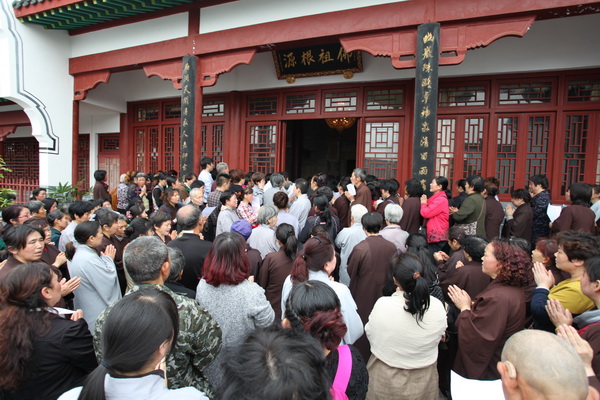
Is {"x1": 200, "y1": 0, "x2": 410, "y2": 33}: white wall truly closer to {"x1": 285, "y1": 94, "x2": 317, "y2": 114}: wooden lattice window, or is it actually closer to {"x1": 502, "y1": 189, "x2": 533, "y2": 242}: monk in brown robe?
{"x1": 285, "y1": 94, "x2": 317, "y2": 114}: wooden lattice window

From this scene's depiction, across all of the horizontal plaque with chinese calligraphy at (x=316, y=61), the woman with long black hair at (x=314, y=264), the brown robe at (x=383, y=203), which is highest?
the horizontal plaque with chinese calligraphy at (x=316, y=61)

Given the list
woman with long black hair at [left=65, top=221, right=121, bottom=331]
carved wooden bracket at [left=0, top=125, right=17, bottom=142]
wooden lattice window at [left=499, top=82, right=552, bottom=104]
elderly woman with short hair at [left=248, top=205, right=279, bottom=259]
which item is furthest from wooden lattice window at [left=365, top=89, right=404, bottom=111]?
carved wooden bracket at [left=0, top=125, right=17, bottom=142]

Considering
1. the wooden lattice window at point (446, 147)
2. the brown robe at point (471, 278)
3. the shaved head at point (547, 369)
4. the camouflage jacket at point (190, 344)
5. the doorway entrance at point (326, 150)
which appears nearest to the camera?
the shaved head at point (547, 369)

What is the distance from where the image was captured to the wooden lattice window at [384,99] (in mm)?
7258

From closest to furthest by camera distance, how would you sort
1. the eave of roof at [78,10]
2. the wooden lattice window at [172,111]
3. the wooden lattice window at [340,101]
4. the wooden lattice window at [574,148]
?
the wooden lattice window at [574,148] < the eave of roof at [78,10] < the wooden lattice window at [340,101] < the wooden lattice window at [172,111]

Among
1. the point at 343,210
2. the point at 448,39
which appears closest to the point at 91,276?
the point at 343,210

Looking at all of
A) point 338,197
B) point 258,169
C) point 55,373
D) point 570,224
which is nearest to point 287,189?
point 338,197

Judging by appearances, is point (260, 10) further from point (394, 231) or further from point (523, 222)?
point (523, 222)

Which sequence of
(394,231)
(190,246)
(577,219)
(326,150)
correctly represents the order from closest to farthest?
(190,246) → (394,231) → (577,219) → (326,150)

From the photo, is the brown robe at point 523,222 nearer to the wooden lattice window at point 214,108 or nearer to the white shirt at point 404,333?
the white shirt at point 404,333

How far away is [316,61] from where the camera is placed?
7586 mm

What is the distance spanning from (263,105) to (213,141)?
1.61 meters

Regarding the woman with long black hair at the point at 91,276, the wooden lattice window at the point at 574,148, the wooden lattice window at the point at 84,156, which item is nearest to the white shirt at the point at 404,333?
the woman with long black hair at the point at 91,276

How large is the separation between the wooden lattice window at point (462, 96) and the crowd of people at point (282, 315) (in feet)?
13.7
